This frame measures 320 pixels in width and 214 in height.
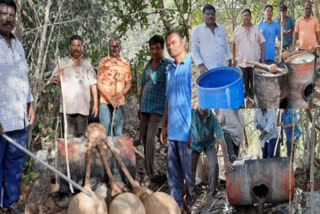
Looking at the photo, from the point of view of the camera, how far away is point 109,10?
4.83 metres

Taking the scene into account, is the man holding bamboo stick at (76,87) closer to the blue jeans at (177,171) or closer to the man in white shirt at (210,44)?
the blue jeans at (177,171)

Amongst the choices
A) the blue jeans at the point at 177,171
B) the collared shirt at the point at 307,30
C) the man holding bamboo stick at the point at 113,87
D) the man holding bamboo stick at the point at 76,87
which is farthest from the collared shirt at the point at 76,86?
the collared shirt at the point at 307,30

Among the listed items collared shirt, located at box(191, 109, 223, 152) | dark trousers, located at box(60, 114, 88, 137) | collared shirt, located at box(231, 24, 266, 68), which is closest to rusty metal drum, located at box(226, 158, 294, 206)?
collared shirt, located at box(191, 109, 223, 152)

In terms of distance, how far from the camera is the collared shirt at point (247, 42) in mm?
3797

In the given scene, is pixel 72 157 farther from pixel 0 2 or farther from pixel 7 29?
pixel 0 2

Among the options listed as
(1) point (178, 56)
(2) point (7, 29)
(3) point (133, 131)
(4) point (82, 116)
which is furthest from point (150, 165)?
(2) point (7, 29)

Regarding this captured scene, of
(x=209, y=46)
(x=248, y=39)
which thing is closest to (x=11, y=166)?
(x=209, y=46)

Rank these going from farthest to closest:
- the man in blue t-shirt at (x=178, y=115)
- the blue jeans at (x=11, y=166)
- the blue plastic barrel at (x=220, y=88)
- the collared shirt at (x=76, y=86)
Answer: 1. the collared shirt at (x=76, y=86)
2. the man in blue t-shirt at (x=178, y=115)
3. the blue plastic barrel at (x=220, y=88)
4. the blue jeans at (x=11, y=166)

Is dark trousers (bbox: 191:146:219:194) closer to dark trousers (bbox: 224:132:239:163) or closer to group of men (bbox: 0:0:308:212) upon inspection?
group of men (bbox: 0:0:308:212)

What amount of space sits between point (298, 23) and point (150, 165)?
2.04 metres

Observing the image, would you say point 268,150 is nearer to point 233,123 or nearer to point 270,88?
point 233,123

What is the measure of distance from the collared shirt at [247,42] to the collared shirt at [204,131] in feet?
1.99

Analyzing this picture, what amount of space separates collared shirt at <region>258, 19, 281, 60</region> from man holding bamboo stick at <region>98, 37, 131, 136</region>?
1.41 metres

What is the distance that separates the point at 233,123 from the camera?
3.83m
